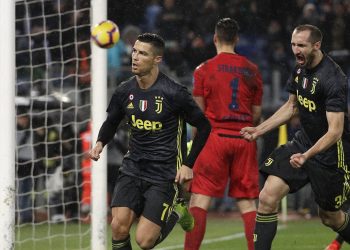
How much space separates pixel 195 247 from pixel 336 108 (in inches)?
77.3

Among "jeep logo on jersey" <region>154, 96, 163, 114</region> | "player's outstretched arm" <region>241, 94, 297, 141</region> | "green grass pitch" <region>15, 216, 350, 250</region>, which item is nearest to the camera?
"jeep logo on jersey" <region>154, 96, 163, 114</region>

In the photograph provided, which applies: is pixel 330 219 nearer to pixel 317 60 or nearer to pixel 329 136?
pixel 329 136

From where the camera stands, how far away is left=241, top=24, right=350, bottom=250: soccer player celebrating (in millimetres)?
8375

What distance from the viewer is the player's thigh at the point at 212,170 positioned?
31.7ft

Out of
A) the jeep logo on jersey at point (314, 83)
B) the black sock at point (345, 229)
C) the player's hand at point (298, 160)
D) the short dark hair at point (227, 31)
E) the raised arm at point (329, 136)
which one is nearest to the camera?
the player's hand at point (298, 160)

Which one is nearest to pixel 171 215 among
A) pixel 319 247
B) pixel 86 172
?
pixel 319 247

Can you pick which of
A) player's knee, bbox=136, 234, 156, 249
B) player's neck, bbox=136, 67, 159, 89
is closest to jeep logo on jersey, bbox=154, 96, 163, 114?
player's neck, bbox=136, 67, 159, 89

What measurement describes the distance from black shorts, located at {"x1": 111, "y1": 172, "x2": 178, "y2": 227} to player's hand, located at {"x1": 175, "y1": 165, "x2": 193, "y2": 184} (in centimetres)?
23

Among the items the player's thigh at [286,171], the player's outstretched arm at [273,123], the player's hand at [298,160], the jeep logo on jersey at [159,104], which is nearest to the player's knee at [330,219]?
the player's thigh at [286,171]

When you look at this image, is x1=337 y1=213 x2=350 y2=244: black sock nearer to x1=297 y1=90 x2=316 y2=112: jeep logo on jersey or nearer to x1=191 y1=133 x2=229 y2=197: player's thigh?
x1=297 y1=90 x2=316 y2=112: jeep logo on jersey

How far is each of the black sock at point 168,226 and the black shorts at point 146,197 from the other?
13 cm

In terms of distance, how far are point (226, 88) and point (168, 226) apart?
5.52 ft

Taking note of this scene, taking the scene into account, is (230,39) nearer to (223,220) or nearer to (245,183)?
(245,183)

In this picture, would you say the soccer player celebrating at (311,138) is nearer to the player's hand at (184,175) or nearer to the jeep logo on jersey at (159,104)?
the player's hand at (184,175)
